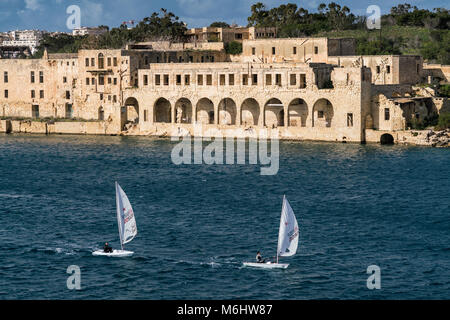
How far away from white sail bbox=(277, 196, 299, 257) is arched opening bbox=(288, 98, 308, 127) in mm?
42456

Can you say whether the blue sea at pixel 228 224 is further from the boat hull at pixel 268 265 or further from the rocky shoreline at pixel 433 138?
the rocky shoreline at pixel 433 138

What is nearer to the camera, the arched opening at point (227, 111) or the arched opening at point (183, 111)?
the arched opening at point (227, 111)

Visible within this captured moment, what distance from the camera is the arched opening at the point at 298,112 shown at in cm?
7769

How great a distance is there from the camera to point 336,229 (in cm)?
4219

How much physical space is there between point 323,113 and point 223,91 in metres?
9.26

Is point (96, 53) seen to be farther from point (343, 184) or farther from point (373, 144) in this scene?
point (343, 184)

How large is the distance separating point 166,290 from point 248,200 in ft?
59.4

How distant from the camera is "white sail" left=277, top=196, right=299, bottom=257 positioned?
115ft

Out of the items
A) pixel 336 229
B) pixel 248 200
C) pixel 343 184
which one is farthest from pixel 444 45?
pixel 336 229

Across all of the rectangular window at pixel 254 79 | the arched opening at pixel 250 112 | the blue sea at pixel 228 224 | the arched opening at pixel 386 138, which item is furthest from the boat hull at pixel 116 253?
the arched opening at pixel 250 112

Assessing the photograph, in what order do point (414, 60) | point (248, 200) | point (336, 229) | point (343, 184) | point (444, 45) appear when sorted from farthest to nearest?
point (444, 45) < point (414, 60) < point (343, 184) < point (248, 200) < point (336, 229)

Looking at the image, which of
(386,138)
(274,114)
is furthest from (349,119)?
(274,114)

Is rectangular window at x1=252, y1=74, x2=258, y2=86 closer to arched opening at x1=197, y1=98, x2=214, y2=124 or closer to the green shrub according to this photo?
arched opening at x1=197, y1=98, x2=214, y2=124

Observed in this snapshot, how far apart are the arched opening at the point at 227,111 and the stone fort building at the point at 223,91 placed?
0.30ft
